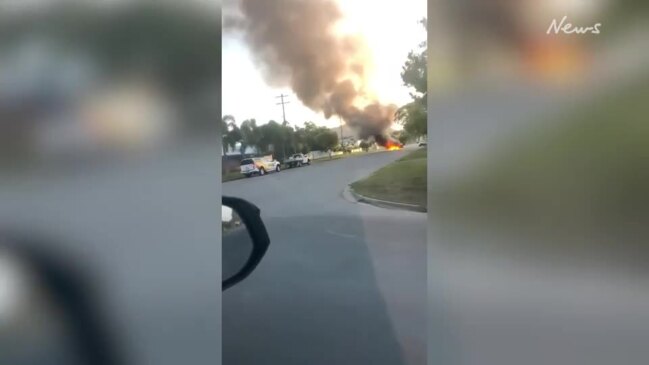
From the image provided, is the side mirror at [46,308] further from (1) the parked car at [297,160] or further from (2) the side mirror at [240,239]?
(1) the parked car at [297,160]

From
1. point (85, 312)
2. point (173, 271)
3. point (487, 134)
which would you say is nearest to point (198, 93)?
point (173, 271)

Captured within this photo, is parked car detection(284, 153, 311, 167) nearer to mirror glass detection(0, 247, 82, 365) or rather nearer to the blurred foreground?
the blurred foreground

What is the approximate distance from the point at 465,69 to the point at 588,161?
1.43 feet

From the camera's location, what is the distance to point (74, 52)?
4.15 ft

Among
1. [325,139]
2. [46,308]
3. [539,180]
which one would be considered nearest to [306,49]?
[325,139]

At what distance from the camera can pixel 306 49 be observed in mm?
1303

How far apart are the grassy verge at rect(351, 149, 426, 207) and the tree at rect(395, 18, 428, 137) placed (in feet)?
0.25

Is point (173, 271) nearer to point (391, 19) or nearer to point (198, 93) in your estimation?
point (198, 93)

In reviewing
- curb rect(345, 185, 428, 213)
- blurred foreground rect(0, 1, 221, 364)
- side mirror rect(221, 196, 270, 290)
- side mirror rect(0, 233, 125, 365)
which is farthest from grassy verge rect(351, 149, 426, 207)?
side mirror rect(0, 233, 125, 365)

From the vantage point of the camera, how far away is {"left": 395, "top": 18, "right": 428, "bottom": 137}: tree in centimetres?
132

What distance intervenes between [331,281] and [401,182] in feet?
1.13

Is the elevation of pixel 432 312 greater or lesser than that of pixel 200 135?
lesser

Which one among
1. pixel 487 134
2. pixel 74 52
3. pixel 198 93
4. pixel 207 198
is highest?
pixel 74 52

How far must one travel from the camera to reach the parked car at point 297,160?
4.27 feet
